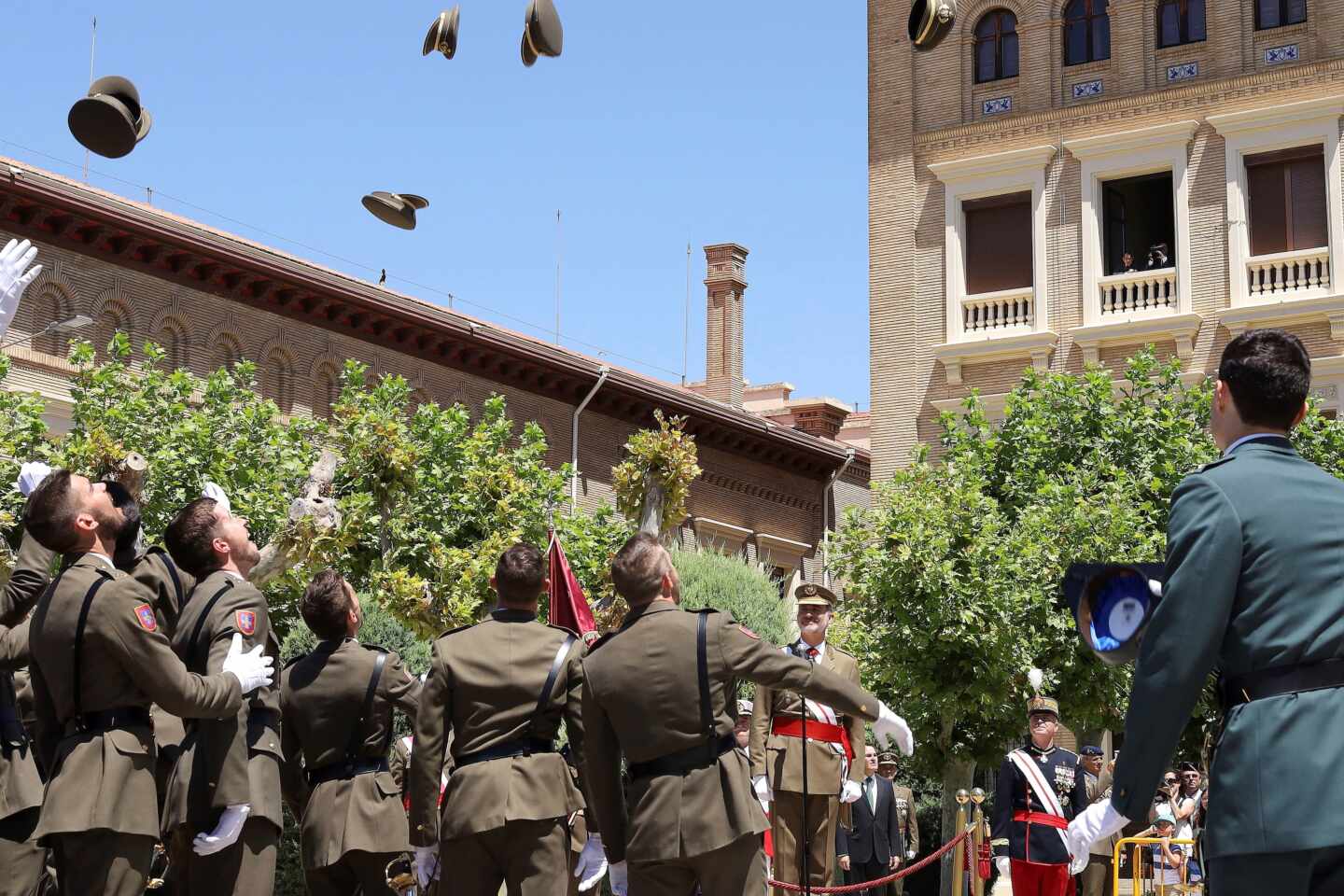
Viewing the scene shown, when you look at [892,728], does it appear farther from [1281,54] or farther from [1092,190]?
[1281,54]

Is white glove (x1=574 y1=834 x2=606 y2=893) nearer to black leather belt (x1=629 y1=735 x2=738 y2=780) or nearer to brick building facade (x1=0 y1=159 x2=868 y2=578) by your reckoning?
black leather belt (x1=629 y1=735 x2=738 y2=780)

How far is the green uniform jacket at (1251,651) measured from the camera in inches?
156

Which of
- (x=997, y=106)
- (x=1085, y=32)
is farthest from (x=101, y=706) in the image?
(x=1085, y=32)

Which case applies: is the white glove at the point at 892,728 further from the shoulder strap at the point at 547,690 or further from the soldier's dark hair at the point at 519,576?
the soldier's dark hair at the point at 519,576

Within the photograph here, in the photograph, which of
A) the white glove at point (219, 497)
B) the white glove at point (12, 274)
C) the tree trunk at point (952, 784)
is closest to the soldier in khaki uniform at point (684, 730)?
the white glove at point (219, 497)

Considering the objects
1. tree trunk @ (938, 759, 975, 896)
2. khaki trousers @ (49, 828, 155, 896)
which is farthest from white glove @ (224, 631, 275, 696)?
tree trunk @ (938, 759, 975, 896)

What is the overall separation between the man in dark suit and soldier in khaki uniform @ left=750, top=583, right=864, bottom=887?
6784mm

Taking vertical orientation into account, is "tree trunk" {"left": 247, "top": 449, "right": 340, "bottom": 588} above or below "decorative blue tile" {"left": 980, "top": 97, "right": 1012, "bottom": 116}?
below

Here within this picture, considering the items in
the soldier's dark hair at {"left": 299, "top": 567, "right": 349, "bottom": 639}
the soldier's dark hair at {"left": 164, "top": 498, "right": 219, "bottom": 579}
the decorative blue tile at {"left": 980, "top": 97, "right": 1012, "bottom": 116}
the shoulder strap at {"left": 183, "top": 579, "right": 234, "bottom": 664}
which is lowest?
the shoulder strap at {"left": 183, "top": 579, "right": 234, "bottom": 664}

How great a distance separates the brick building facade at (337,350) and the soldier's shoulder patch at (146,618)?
71.9ft

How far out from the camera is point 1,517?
1981 centimetres

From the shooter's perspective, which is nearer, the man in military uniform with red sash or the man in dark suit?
the man in military uniform with red sash

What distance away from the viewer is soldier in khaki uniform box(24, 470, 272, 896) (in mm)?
6289

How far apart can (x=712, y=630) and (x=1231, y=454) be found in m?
2.78
